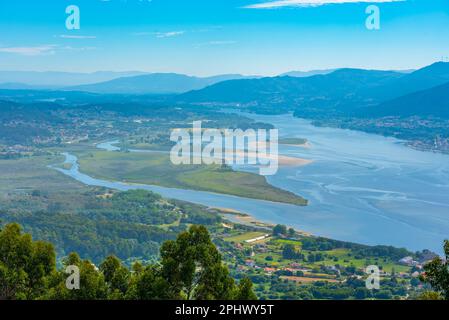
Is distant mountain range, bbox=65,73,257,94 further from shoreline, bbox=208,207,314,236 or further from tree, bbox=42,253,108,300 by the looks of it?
tree, bbox=42,253,108,300

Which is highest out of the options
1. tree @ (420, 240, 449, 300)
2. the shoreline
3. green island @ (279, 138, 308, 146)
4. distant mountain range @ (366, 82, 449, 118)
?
distant mountain range @ (366, 82, 449, 118)

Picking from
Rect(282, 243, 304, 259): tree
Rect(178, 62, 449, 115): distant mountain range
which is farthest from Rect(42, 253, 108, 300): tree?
Rect(178, 62, 449, 115): distant mountain range

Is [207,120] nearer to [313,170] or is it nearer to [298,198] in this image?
[313,170]

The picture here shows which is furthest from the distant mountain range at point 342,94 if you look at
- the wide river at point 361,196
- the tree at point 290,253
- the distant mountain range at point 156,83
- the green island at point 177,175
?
the tree at point 290,253

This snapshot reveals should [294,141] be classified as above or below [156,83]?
below

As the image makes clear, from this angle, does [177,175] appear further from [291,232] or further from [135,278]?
[135,278]

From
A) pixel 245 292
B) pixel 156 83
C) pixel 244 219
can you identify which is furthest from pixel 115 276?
pixel 156 83
